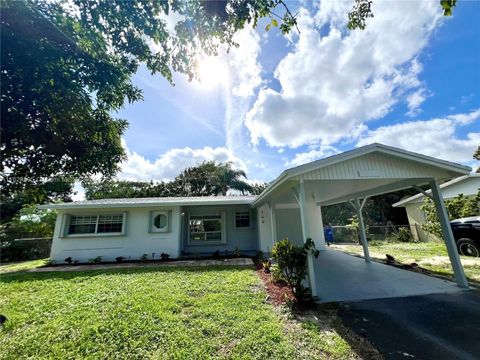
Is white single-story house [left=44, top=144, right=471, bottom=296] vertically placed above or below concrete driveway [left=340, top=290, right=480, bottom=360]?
above

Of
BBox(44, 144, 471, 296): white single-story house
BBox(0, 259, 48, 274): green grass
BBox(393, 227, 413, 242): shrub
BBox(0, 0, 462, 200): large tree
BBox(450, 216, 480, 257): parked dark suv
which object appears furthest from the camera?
BBox(393, 227, 413, 242): shrub

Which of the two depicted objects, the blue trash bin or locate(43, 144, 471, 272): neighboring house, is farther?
the blue trash bin

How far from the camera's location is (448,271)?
23.1 ft

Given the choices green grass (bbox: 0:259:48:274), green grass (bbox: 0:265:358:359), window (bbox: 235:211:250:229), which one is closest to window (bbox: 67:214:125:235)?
green grass (bbox: 0:259:48:274)

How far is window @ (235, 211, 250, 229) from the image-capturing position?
12812 millimetres

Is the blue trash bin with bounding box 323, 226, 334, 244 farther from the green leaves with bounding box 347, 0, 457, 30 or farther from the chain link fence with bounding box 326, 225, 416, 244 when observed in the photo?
the green leaves with bounding box 347, 0, 457, 30

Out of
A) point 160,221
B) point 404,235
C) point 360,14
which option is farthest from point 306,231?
point 404,235

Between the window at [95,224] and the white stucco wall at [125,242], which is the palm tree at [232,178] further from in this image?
the window at [95,224]

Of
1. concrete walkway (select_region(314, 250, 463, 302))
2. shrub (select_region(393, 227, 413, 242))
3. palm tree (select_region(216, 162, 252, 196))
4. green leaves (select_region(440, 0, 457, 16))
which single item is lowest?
concrete walkway (select_region(314, 250, 463, 302))

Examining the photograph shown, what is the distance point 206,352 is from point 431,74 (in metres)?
10.5

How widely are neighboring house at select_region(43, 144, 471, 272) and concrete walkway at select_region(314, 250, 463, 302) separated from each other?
63.7 inches

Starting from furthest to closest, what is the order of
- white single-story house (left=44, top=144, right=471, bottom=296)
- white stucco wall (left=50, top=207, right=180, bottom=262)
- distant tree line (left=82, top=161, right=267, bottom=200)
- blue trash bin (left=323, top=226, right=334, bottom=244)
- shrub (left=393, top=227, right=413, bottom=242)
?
1. distant tree line (left=82, top=161, right=267, bottom=200)
2. blue trash bin (left=323, top=226, right=334, bottom=244)
3. shrub (left=393, top=227, right=413, bottom=242)
4. white stucco wall (left=50, top=207, right=180, bottom=262)
5. white single-story house (left=44, top=144, right=471, bottom=296)

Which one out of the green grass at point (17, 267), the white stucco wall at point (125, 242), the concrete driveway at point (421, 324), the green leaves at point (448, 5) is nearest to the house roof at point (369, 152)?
the concrete driveway at point (421, 324)

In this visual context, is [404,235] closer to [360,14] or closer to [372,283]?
[372,283]
